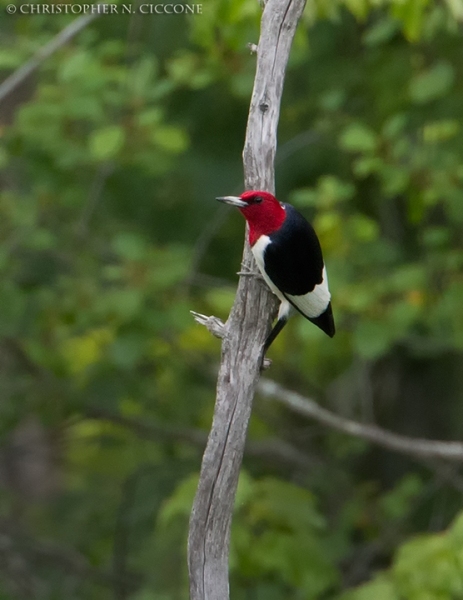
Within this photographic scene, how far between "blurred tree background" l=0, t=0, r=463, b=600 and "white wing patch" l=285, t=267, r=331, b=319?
31.7 inches

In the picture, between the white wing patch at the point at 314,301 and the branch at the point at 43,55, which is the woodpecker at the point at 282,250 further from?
the branch at the point at 43,55

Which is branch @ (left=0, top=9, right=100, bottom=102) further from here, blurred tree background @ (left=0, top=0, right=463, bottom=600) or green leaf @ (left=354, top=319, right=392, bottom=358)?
green leaf @ (left=354, top=319, right=392, bottom=358)

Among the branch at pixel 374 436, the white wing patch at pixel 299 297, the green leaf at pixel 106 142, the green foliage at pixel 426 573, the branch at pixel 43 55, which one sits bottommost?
the green foliage at pixel 426 573

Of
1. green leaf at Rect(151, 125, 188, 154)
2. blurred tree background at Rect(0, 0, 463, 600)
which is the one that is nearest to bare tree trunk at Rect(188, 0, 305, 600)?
blurred tree background at Rect(0, 0, 463, 600)

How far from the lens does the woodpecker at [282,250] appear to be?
2.24 m

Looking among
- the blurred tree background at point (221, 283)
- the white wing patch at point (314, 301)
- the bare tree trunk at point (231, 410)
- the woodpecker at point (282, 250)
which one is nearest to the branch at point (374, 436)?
the blurred tree background at point (221, 283)

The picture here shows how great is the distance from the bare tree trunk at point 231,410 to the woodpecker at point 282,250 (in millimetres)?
60

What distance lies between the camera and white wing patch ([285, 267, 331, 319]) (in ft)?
7.79

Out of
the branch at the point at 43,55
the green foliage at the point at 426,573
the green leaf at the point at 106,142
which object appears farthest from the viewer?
the branch at the point at 43,55

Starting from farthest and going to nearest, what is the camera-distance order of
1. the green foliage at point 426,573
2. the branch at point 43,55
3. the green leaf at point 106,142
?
the branch at point 43,55 → the green leaf at point 106,142 → the green foliage at point 426,573

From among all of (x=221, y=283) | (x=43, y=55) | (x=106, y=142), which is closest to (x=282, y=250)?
(x=106, y=142)

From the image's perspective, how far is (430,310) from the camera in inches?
154

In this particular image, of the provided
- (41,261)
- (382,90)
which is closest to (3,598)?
(41,261)

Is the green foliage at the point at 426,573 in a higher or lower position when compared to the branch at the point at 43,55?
lower
